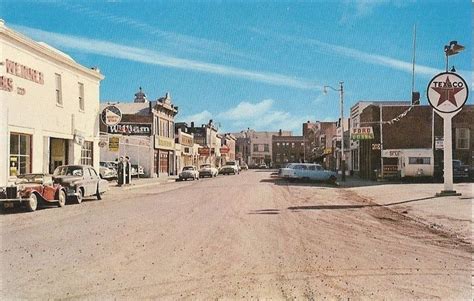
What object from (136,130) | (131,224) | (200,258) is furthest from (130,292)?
(136,130)

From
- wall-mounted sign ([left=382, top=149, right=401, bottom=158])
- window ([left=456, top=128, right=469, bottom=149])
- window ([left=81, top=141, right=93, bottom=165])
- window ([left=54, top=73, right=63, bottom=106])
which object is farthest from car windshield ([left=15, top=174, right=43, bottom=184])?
window ([left=456, top=128, right=469, bottom=149])

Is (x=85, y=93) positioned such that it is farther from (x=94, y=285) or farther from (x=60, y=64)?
(x=94, y=285)

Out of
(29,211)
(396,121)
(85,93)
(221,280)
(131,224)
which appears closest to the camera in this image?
(221,280)

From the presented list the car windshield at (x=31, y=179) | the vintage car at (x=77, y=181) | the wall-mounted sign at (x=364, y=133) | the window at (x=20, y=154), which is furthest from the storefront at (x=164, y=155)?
the car windshield at (x=31, y=179)

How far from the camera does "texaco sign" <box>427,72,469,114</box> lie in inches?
811

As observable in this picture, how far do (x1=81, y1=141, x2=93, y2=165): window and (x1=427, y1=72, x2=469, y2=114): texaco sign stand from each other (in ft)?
67.4

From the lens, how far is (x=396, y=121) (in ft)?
142

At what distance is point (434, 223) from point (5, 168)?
1773 centimetres

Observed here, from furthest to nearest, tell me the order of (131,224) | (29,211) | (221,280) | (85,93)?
(85,93) < (29,211) < (131,224) < (221,280)

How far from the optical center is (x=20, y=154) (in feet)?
77.7

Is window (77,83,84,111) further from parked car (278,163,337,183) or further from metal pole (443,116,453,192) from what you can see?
metal pole (443,116,453,192)

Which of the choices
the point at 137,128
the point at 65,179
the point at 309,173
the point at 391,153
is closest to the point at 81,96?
the point at 65,179

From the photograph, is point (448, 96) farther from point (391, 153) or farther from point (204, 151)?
point (204, 151)

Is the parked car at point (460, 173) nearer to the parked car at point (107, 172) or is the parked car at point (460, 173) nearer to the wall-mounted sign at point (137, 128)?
the parked car at point (107, 172)
